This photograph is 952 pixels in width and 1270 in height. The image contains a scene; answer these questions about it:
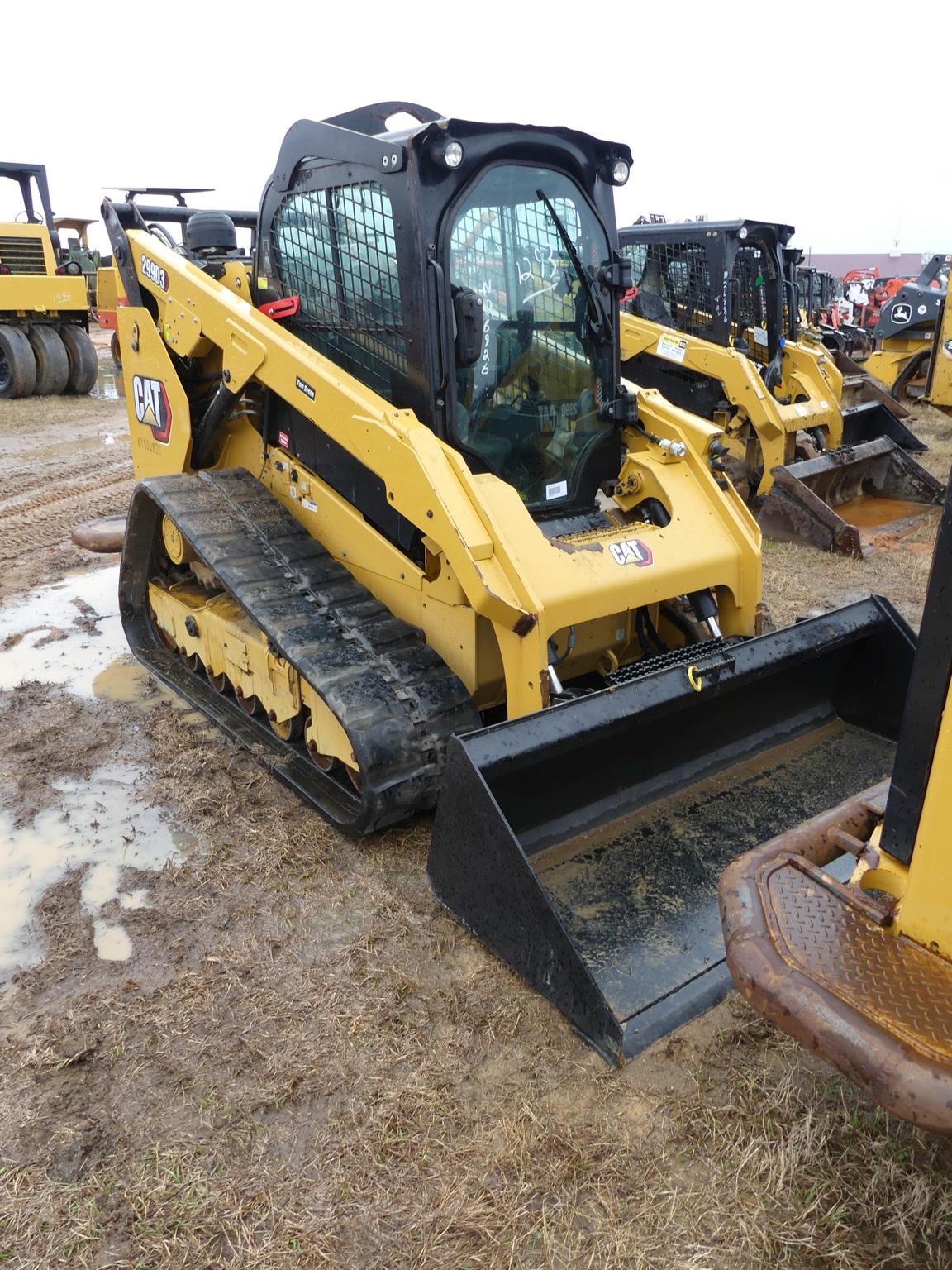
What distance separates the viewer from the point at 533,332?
354 cm

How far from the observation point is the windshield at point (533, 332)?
11.1ft

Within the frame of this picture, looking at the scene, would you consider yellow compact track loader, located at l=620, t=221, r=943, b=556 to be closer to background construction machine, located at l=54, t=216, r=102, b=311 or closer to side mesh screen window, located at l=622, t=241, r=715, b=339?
side mesh screen window, located at l=622, t=241, r=715, b=339

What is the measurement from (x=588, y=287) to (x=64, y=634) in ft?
10.8

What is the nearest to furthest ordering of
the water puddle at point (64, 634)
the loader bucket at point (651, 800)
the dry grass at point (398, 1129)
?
the dry grass at point (398, 1129)
the loader bucket at point (651, 800)
the water puddle at point (64, 634)

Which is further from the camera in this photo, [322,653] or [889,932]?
[322,653]

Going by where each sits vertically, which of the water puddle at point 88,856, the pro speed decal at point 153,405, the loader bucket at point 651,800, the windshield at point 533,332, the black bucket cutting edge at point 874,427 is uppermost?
the windshield at point 533,332

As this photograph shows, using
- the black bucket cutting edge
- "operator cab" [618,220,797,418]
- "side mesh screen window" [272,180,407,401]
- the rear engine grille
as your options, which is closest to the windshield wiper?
"side mesh screen window" [272,180,407,401]

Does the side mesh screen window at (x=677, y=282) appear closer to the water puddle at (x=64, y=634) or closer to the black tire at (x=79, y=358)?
the water puddle at (x=64, y=634)

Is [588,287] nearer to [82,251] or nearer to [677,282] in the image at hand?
[677,282]

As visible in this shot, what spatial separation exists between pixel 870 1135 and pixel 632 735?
127 cm

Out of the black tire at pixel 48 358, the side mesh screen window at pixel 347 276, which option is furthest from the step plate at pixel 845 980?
the black tire at pixel 48 358

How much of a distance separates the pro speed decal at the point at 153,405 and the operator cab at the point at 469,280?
2.20 ft

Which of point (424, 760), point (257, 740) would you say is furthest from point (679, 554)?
point (257, 740)

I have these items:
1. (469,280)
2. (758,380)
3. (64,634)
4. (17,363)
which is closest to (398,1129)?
(469,280)
